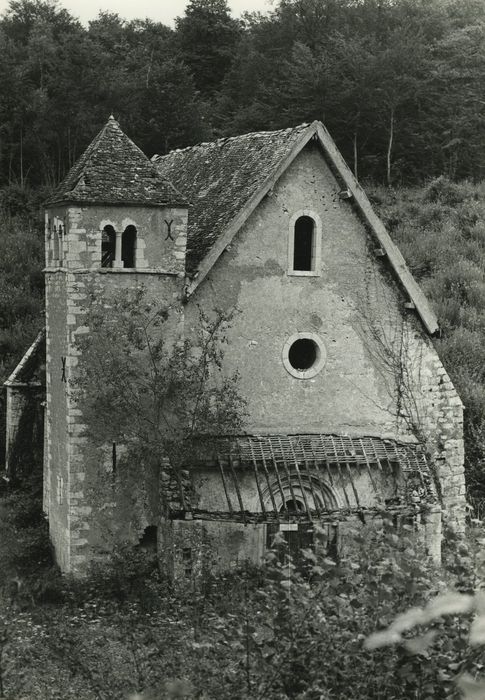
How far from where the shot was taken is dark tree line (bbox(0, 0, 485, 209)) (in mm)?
43312

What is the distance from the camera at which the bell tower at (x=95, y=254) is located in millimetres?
18625

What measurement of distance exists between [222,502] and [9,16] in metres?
40.0

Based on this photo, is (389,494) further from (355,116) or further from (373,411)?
(355,116)

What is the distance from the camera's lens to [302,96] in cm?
4381

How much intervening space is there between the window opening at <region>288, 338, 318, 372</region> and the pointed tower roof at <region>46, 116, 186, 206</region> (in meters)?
3.89

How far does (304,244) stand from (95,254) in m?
4.61

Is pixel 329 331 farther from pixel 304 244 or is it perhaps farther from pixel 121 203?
pixel 121 203

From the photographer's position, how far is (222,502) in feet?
64.0

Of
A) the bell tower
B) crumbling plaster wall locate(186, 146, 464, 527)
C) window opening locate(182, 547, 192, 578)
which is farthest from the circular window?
window opening locate(182, 547, 192, 578)

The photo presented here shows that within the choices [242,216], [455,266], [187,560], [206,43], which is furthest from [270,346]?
[206,43]

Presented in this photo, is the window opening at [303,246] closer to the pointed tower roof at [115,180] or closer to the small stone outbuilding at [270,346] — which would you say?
the small stone outbuilding at [270,346]

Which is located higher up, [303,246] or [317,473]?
[303,246]

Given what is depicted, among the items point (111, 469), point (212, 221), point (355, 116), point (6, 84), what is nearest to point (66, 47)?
point (6, 84)

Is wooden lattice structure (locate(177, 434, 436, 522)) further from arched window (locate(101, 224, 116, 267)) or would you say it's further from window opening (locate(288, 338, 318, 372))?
arched window (locate(101, 224, 116, 267))
